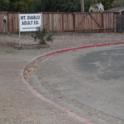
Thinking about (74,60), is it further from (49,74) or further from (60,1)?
(60,1)

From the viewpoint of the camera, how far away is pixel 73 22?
135 feet

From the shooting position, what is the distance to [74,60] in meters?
21.7

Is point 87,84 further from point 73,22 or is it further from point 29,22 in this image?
point 73,22

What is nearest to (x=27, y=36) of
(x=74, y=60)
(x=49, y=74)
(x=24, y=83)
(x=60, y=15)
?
(x=60, y=15)

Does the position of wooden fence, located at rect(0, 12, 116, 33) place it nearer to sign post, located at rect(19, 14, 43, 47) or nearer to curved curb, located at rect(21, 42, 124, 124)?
curved curb, located at rect(21, 42, 124, 124)

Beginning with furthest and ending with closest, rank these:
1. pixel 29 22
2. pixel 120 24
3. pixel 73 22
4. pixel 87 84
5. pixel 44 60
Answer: pixel 120 24
pixel 73 22
pixel 29 22
pixel 44 60
pixel 87 84

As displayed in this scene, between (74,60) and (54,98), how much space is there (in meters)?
9.70

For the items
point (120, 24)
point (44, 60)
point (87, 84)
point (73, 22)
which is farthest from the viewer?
point (120, 24)

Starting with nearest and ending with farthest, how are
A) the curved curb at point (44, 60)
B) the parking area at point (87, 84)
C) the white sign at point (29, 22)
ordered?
the curved curb at point (44, 60) < the parking area at point (87, 84) < the white sign at point (29, 22)

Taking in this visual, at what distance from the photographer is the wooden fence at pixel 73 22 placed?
39.7 m

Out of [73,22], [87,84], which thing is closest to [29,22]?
[87,84]

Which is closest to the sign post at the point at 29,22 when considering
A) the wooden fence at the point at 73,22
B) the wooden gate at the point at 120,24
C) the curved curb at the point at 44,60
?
the curved curb at the point at 44,60

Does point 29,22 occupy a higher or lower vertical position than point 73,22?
higher

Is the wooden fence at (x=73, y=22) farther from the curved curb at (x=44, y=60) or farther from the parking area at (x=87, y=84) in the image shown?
the parking area at (x=87, y=84)
